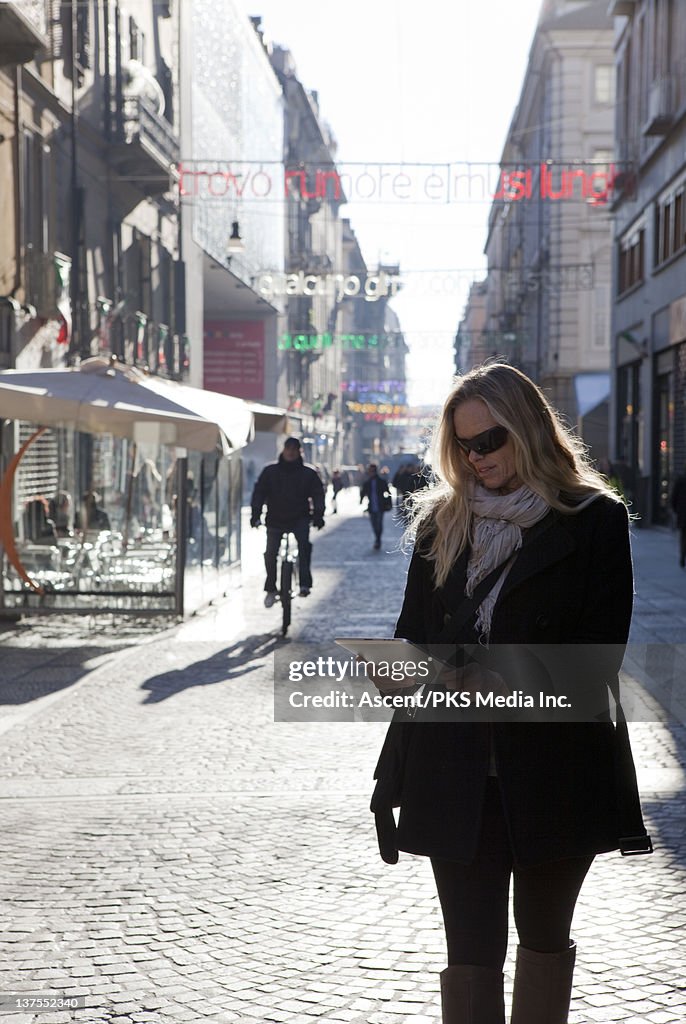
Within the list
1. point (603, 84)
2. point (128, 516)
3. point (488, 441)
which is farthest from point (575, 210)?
point (488, 441)

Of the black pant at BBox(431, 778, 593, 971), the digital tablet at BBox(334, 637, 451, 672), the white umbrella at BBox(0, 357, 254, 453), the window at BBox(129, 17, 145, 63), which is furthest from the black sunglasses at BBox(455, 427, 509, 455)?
the window at BBox(129, 17, 145, 63)

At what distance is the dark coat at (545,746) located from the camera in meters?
2.49

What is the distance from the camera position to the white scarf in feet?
8.64

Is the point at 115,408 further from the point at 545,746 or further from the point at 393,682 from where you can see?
the point at 545,746

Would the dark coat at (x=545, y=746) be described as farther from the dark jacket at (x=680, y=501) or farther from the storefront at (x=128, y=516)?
the dark jacket at (x=680, y=501)

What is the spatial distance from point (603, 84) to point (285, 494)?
3562 cm

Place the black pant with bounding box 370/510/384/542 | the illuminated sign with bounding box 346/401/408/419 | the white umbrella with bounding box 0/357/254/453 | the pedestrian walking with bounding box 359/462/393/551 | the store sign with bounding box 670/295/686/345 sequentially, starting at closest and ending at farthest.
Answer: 1. the white umbrella with bounding box 0/357/254/453
2. the store sign with bounding box 670/295/686/345
3. the black pant with bounding box 370/510/384/542
4. the pedestrian walking with bounding box 359/462/393/551
5. the illuminated sign with bounding box 346/401/408/419

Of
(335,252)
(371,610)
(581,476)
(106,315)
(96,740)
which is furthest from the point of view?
(335,252)

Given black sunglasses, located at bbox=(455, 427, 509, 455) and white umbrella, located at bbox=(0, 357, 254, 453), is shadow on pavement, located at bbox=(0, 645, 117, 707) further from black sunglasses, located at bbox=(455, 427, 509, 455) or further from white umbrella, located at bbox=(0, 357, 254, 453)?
black sunglasses, located at bbox=(455, 427, 509, 455)

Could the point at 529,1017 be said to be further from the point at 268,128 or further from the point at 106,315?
the point at 268,128

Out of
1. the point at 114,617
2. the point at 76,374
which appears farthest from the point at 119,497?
the point at 76,374

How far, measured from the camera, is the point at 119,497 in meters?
14.3

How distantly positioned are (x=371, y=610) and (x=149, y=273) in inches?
626

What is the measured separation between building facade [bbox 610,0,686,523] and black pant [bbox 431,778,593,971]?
21.5m
